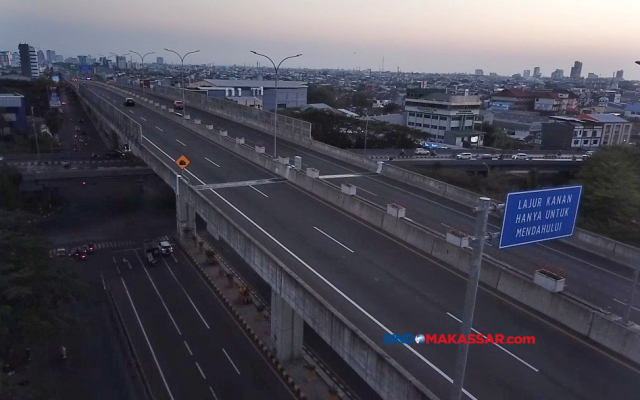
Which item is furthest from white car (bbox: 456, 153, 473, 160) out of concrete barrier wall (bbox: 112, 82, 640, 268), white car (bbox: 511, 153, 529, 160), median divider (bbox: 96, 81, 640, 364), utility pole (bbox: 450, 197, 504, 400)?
utility pole (bbox: 450, 197, 504, 400)

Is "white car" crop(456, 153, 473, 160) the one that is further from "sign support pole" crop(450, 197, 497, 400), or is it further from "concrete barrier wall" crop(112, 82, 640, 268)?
"sign support pole" crop(450, 197, 497, 400)

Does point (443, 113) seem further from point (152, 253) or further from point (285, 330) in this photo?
point (285, 330)

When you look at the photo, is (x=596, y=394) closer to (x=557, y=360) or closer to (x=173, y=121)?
(x=557, y=360)

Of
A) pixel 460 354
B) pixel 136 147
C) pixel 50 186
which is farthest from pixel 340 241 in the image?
pixel 50 186

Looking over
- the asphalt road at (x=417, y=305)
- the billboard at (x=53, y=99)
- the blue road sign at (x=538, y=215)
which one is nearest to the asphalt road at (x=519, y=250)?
the asphalt road at (x=417, y=305)

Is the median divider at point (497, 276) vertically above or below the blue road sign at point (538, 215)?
below

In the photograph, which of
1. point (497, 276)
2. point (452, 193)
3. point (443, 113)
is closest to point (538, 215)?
point (497, 276)

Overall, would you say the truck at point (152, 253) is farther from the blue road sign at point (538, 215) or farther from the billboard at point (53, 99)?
the billboard at point (53, 99)
